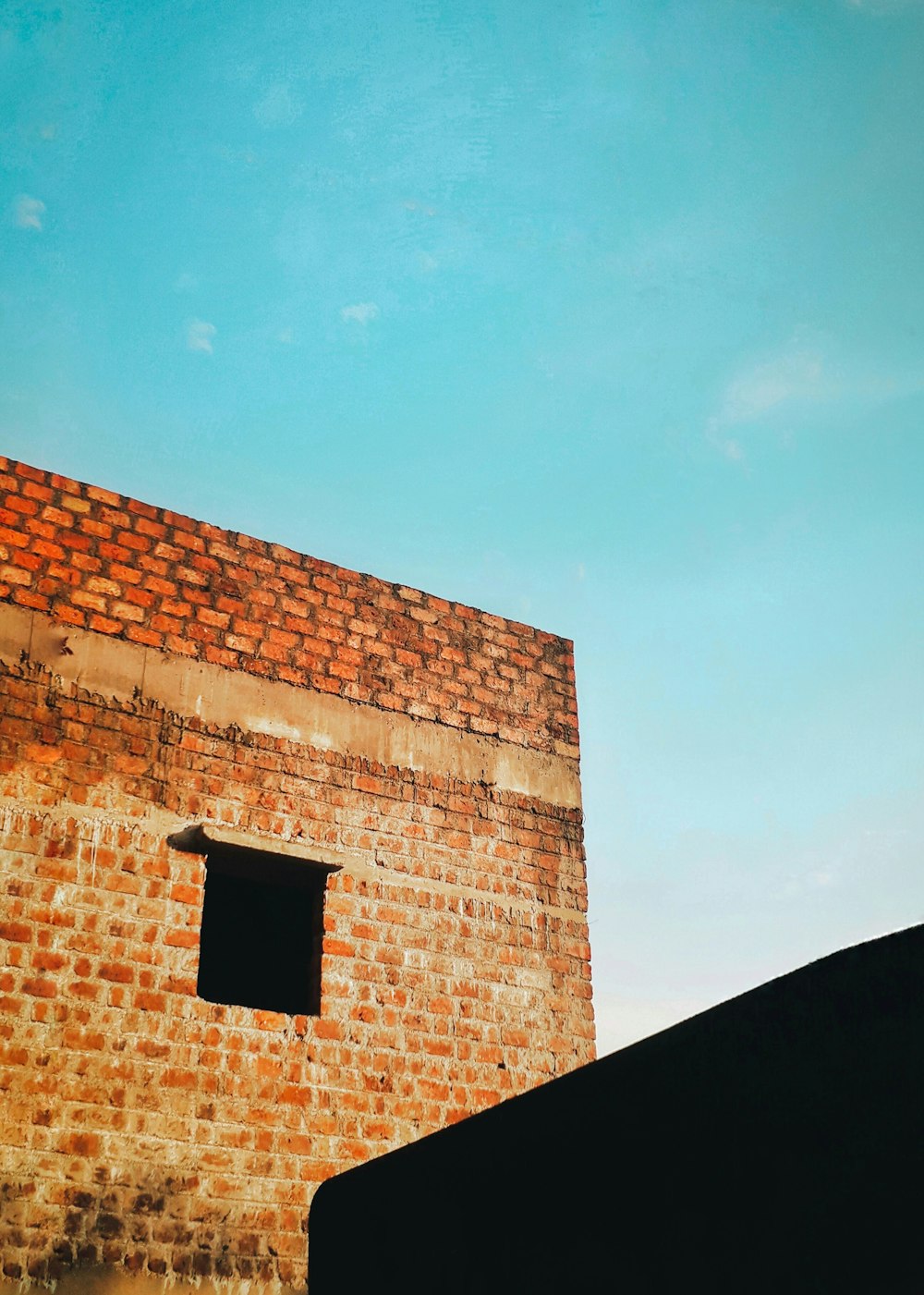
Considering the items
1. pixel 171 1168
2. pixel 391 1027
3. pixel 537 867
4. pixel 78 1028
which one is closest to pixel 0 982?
pixel 78 1028

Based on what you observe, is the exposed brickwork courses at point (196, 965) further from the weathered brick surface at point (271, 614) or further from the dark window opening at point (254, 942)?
the dark window opening at point (254, 942)

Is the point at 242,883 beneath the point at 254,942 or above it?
above

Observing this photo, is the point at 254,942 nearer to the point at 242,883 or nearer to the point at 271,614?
the point at 242,883

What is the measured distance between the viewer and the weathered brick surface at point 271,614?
5.33 meters

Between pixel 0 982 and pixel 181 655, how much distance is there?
5.66 ft

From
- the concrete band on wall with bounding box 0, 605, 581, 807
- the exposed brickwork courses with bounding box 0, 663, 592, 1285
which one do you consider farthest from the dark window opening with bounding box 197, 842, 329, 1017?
the concrete band on wall with bounding box 0, 605, 581, 807

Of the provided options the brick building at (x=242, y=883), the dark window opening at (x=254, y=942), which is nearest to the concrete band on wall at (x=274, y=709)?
the brick building at (x=242, y=883)

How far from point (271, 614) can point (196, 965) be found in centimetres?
184

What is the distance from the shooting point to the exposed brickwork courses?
14.7ft

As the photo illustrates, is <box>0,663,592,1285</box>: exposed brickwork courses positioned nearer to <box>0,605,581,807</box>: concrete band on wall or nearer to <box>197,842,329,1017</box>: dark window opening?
<box>0,605,581,807</box>: concrete band on wall

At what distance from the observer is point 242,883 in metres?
6.06

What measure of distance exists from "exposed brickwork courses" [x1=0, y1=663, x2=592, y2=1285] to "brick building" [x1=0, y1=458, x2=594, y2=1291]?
0.04 ft

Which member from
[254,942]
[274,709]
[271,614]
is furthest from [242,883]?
[271,614]

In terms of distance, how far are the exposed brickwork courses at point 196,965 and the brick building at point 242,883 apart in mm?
12
